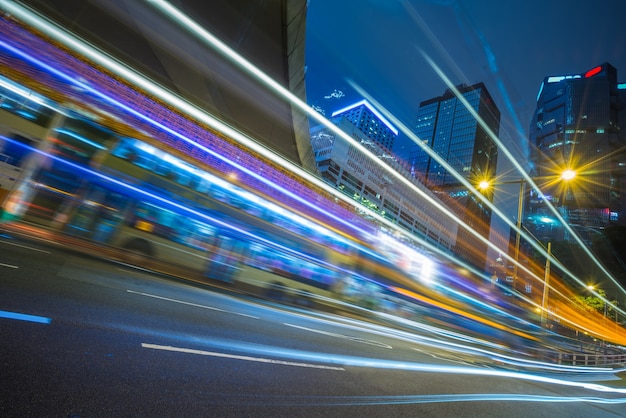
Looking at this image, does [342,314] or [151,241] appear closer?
[151,241]

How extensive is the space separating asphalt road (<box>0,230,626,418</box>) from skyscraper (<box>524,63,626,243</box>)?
248ft

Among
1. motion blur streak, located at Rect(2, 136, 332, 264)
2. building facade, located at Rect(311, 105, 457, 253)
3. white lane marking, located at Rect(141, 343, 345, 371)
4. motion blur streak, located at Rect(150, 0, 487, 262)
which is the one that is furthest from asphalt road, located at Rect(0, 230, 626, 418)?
building facade, located at Rect(311, 105, 457, 253)

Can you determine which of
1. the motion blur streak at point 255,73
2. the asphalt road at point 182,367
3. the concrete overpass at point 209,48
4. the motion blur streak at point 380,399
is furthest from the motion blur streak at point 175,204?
the concrete overpass at point 209,48

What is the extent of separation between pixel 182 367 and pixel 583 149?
115 m

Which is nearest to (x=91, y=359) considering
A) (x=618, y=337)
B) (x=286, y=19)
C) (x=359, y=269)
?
(x=359, y=269)

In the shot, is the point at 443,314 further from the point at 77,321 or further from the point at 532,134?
the point at 532,134

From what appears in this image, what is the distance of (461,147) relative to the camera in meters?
155

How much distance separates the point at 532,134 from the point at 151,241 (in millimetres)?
135121

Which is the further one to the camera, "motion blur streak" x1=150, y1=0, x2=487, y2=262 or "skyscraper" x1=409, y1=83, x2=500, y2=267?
"skyscraper" x1=409, y1=83, x2=500, y2=267

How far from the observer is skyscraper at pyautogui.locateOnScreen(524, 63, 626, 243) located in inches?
2884

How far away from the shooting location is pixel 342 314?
15.6 m

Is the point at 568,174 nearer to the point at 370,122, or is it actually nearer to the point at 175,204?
the point at 175,204

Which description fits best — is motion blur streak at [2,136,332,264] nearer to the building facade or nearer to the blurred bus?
the blurred bus

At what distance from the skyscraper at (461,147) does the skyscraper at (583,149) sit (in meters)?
46.1
